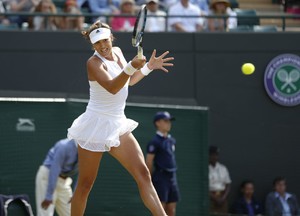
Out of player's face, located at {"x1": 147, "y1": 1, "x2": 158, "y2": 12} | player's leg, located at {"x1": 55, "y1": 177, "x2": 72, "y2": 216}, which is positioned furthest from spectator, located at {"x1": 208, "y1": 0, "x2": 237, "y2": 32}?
player's leg, located at {"x1": 55, "y1": 177, "x2": 72, "y2": 216}

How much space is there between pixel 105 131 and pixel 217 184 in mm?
5639

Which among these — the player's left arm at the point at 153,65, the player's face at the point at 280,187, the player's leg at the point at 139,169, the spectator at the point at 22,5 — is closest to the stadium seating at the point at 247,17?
the player's face at the point at 280,187

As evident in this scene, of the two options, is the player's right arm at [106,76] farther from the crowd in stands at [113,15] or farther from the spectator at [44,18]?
the spectator at [44,18]


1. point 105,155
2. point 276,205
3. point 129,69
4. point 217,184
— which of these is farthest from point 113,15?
point 129,69

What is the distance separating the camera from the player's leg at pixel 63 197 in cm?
1009

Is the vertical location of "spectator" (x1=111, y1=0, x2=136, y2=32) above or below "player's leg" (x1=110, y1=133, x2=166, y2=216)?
above

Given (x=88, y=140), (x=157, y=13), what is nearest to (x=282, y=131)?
(x=157, y=13)

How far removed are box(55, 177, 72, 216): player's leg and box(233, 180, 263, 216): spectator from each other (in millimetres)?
3016

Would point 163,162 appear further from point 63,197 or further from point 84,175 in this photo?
point 84,175

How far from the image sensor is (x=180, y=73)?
1245 cm

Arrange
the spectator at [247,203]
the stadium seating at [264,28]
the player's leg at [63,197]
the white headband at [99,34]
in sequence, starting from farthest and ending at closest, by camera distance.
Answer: the stadium seating at [264,28]
the spectator at [247,203]
the player's leg at [63,197]
the white headband at [99,34]

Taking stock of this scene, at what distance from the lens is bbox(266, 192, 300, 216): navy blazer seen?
12.0 meters

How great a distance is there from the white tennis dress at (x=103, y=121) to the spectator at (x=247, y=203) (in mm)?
5685

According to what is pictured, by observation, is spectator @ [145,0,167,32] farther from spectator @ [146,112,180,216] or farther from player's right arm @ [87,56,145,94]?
player's right arm @ [87,56,145,94]
